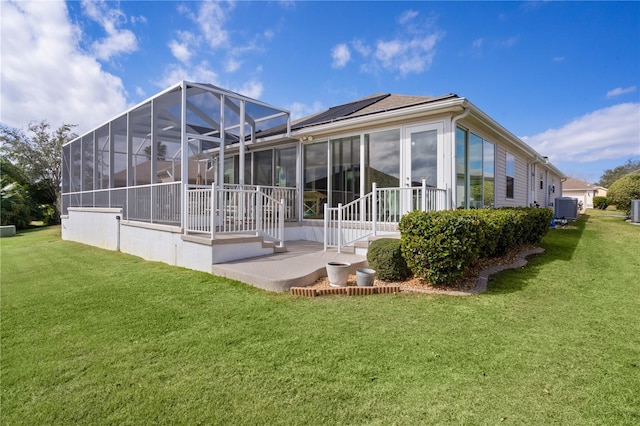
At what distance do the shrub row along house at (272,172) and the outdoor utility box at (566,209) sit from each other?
7418mm

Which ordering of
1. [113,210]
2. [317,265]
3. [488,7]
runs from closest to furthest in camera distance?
1. [317,265]
2. [488,7]
3. [113,210]

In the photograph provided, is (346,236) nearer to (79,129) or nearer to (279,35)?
(279,35)

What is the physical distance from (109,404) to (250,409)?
0.95 meters

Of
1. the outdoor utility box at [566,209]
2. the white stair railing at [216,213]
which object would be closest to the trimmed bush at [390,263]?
the white stair railing at [216,213]

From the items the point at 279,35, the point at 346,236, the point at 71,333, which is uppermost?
the point at 279,35

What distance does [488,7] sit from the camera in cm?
905

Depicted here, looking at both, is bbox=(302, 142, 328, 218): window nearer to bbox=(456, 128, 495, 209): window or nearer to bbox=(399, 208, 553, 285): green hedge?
bbox=(456, 128, 495, 209): window

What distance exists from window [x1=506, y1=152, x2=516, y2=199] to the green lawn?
6.25 meters

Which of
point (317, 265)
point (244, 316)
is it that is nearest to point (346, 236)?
point (317, 265)

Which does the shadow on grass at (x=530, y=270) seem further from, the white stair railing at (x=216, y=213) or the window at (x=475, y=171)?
the white stair railing at (x=216, y=213)

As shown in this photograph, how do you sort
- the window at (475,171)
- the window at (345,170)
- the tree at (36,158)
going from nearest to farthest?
the window at (475,171) → the window at (345,170) → the tree at (36,158)

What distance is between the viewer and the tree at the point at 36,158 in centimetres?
2406

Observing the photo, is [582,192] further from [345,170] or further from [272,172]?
[272,172]

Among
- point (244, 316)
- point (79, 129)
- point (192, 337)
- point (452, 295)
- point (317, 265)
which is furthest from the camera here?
point (79, 129)
